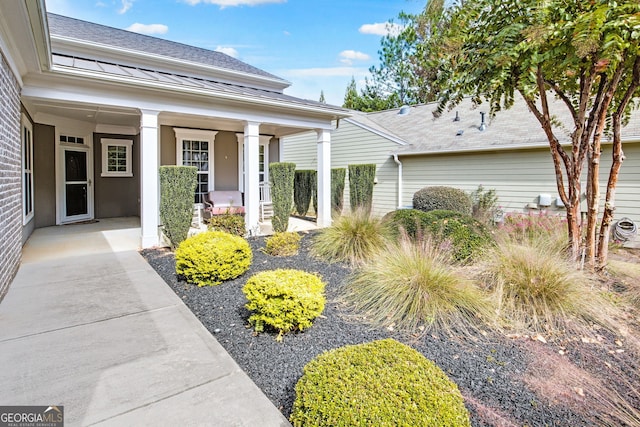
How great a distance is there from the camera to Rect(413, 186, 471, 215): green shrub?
9008mm

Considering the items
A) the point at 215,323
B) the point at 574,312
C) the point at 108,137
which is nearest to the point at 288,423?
the point at 215,323

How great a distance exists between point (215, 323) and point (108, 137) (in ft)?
29.2

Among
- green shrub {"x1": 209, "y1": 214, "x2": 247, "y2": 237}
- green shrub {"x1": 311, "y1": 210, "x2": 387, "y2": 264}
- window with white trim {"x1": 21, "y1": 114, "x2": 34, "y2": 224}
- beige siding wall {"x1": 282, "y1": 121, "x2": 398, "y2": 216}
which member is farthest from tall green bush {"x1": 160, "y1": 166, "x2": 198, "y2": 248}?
beige siding wall {"x1": 282, "y1": 121, "x2": 398, "y2": 216}

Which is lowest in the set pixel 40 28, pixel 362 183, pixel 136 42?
pixel 362 183

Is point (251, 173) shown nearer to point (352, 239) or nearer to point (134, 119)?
point (352, 239)

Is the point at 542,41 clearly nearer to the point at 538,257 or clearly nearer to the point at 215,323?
the point at 538,257

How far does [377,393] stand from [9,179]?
5.32 meters

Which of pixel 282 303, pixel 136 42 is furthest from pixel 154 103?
pixel 282 303

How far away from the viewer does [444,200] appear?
9094 millimetres

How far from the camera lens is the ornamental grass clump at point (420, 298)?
3.12 m

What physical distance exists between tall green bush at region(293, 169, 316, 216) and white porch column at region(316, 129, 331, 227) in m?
1.92

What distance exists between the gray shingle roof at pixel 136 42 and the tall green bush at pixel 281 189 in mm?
4675

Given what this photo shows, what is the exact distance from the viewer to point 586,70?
4047 mm

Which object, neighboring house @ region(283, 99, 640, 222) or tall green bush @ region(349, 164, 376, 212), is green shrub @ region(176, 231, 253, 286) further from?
tall green bush @ region(349, 164, 376, 212)
